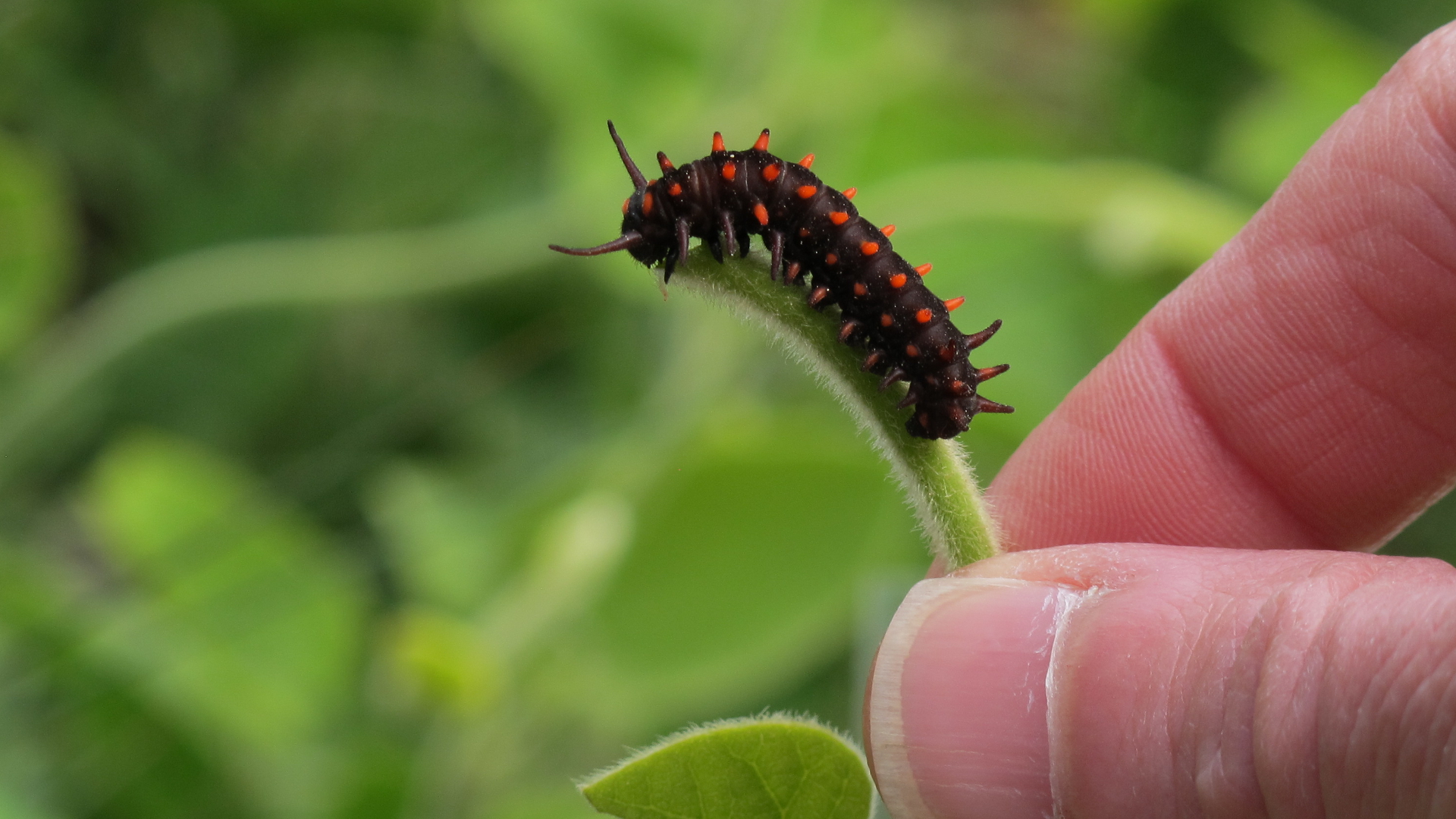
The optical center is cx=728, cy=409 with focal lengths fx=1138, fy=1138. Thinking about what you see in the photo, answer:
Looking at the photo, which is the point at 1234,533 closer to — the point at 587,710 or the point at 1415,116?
the point at 1415,116

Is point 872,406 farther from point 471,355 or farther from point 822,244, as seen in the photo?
point 471,355

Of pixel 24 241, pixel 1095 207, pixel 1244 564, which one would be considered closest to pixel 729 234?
pixel 1244 564

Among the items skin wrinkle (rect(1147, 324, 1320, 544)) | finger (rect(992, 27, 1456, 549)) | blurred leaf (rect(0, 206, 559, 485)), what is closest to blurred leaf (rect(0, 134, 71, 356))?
blurred leaf (rect(0, 206, 559, 485))

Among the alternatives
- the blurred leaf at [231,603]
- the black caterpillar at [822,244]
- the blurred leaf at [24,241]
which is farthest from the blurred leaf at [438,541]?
the black caterpillar at [822,244]

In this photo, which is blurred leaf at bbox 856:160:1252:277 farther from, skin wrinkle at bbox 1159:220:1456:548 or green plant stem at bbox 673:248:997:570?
green plant stem at bbox 673:248:997:570

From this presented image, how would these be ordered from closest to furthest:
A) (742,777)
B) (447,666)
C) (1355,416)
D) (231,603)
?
1. (742,777)
2. (1355,416)
3. (447,666)
4. (231,603)

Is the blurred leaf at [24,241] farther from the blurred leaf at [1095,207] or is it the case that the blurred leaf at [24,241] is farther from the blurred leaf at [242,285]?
the blurred leaf at [1095,207]
